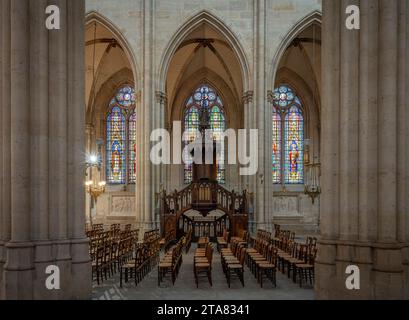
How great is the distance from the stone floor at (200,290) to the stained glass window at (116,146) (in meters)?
19.3

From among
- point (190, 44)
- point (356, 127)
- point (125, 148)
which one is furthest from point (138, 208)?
point (356, 127)

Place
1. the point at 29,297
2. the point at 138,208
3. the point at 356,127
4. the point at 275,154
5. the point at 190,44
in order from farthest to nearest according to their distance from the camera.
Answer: the point at 275,154 < the point at 190,44 < the point at 138,208 < the point at 356,127 < the point at 29,297

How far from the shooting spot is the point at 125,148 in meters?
30.4

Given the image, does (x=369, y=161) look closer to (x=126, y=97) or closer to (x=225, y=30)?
(x=225, y=30)

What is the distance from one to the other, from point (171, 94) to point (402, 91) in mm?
23442

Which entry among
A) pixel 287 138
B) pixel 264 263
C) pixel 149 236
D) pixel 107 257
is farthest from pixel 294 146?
pixel 107 257

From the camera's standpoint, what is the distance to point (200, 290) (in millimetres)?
9727

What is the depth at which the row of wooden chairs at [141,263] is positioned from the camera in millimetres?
10258

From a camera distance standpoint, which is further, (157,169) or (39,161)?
(157,169)

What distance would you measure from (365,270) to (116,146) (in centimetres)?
2498

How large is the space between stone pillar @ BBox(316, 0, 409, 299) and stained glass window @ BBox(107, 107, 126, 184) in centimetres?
2377

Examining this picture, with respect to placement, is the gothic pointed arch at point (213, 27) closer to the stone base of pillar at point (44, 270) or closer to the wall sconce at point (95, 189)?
the wall sconce at point (95, 189)

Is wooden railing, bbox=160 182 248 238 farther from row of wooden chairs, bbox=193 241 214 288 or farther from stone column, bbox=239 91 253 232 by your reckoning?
row of wooden chairs, bbox=193 241 214 288

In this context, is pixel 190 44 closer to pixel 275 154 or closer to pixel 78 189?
pixel 275 154
